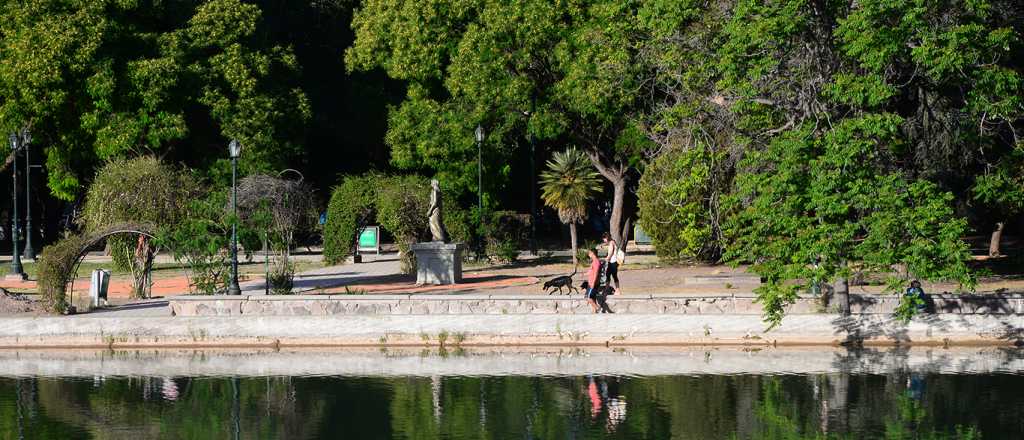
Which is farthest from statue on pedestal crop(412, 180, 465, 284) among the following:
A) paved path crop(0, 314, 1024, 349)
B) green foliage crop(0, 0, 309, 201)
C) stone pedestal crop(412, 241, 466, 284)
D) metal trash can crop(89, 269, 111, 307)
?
green foliage crop(0, 0, 309, 201)

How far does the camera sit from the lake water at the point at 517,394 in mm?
15672

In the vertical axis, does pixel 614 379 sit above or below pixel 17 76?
below

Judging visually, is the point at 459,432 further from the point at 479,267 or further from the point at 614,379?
the point at 479,267

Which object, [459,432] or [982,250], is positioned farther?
[982,250]

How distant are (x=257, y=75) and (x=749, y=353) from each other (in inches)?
980

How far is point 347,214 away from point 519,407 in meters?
21.5

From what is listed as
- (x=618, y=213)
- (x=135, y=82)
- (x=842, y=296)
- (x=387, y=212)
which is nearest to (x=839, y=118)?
(x=842, y=296)

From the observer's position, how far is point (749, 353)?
2138cm

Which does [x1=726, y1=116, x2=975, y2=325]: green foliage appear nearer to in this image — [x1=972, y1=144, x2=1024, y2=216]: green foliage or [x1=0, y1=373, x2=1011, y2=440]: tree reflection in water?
[x1=0, y1=373, x2=1011, y2=440]: tree reflection in water

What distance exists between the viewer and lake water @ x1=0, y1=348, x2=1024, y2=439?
15.7 meters

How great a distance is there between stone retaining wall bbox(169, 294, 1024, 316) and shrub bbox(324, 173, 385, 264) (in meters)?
13.5

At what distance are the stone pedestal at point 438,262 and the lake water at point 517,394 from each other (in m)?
8.95

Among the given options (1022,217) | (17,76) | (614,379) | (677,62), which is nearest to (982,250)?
(1022,217)

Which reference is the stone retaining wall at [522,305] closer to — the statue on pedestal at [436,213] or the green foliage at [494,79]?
the statue on pedestal at [436,213]
